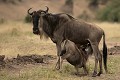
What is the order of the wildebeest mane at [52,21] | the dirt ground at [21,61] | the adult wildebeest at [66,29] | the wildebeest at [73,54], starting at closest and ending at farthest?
the wildebeest at [73,54]
the adult wildebeest at [66,29]
the wildebeest mane at [52,21]
the dirt ground at [21,61]

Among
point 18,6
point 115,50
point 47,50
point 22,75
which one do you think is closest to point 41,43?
point 47,50

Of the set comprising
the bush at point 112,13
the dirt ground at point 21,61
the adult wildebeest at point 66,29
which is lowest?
the dirt ground at point 21,61

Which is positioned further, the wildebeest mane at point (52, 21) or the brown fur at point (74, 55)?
the wildebeest mane at point (52, 21)

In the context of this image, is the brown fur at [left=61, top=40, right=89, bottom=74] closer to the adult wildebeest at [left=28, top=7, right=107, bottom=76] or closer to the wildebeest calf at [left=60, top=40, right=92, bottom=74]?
the wildebeest calf at [left=60, top=40, right=92, bottom=74]

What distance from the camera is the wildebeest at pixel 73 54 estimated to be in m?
11.8

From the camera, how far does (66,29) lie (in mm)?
12227

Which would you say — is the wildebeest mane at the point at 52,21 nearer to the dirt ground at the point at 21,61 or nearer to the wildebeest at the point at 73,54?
the wildebeest at the point at 73,54

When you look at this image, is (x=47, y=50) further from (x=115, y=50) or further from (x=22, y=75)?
(x=22, y=75)

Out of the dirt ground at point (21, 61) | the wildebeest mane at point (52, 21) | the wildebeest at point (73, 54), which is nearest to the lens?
the wildebeest at point (73, 54)

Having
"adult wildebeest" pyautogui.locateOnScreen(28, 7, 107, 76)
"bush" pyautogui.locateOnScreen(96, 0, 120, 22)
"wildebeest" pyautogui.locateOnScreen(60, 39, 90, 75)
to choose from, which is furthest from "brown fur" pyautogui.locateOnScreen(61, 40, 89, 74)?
"bush" pyautogui.locateOnScreen(96, 0, 120, 22)

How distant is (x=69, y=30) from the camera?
480 inches

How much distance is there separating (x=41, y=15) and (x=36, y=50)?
213 inches

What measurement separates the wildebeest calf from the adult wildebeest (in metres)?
0.29

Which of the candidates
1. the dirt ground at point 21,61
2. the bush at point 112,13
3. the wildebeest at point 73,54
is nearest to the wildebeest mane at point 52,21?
the wildebeest at point 73,54
